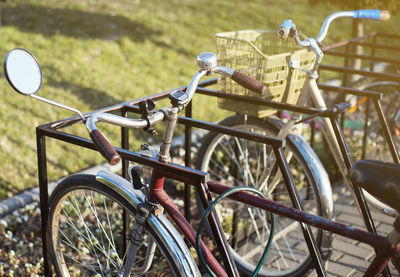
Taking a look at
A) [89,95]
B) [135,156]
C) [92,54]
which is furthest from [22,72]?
[92,54]

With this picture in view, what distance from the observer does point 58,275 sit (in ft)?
9.30

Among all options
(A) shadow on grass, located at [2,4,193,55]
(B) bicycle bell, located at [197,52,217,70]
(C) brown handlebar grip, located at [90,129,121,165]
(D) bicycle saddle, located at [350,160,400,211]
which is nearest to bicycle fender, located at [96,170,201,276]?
(C) brown handlebar grip, located at [90,129,121,165]

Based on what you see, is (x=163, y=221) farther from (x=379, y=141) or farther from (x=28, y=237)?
(x=379, y=141)

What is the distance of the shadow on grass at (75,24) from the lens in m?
7.93

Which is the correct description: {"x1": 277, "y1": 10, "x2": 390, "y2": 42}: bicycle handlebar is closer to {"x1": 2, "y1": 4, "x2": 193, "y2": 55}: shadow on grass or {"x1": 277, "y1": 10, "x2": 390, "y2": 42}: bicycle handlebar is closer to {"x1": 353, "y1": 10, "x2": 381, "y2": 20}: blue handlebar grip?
{"x1": 353, "y1": 10, "x2": 381, "y2": 20}: blue handlebar grip

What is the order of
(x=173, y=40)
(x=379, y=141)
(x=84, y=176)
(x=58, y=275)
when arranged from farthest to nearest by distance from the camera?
(x=173, y=40) < (x=379, y=141) < (x=58, y=275) < (x=84, y=176)

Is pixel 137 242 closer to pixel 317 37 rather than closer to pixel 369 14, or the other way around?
pixel 317 37

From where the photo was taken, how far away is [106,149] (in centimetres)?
175

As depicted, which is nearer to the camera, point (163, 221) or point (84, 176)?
point (163, 221)

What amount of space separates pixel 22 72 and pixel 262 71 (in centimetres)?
143

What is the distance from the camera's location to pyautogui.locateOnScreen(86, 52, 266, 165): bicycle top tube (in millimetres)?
1771

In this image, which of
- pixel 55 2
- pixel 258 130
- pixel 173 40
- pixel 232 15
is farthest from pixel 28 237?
pixel 232 15

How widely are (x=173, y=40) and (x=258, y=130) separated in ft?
17.9

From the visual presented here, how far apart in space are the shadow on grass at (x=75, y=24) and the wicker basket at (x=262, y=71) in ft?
16.4
